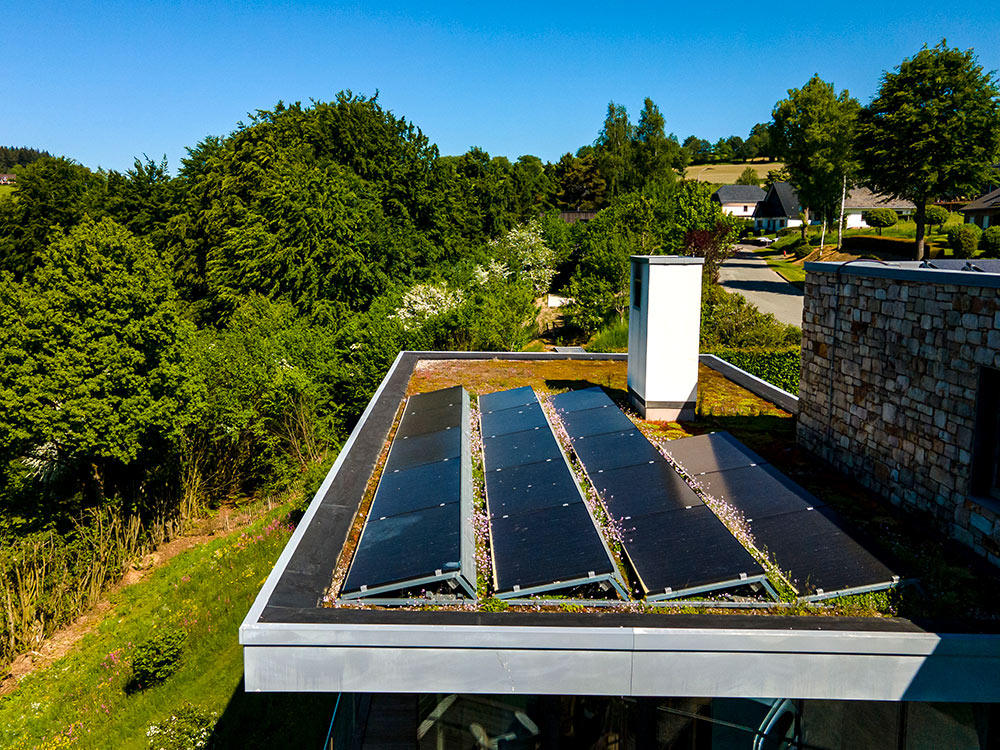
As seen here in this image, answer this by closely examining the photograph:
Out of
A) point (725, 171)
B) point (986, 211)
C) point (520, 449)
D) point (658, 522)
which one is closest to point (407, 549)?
point (658, 522)

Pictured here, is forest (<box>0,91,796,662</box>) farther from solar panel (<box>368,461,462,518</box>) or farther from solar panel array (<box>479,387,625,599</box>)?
solar panel array (<box>479,387,625,599</box>)

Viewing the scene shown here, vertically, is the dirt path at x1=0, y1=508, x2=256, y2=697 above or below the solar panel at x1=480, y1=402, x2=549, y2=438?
below

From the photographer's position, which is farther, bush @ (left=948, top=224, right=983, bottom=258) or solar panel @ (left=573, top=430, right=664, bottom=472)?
bush @ (left=948, top=224, right=983, bottom=258)

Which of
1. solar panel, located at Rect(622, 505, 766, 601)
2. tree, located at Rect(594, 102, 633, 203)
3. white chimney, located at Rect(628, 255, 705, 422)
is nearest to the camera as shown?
solar panel, located at Rect(622, 505, 766, 601)

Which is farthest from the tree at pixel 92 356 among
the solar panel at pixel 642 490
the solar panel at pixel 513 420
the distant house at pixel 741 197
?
the distant house at pixel 741 197

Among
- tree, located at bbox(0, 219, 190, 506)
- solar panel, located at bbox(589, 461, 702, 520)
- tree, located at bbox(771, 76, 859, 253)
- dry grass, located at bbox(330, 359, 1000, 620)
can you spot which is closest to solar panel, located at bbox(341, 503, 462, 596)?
dry grass, located at bbox(330, 359, 1000, 620)

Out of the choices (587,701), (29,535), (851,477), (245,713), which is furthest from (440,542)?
(29,535)

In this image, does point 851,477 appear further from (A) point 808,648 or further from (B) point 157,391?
(B) point 157,391
